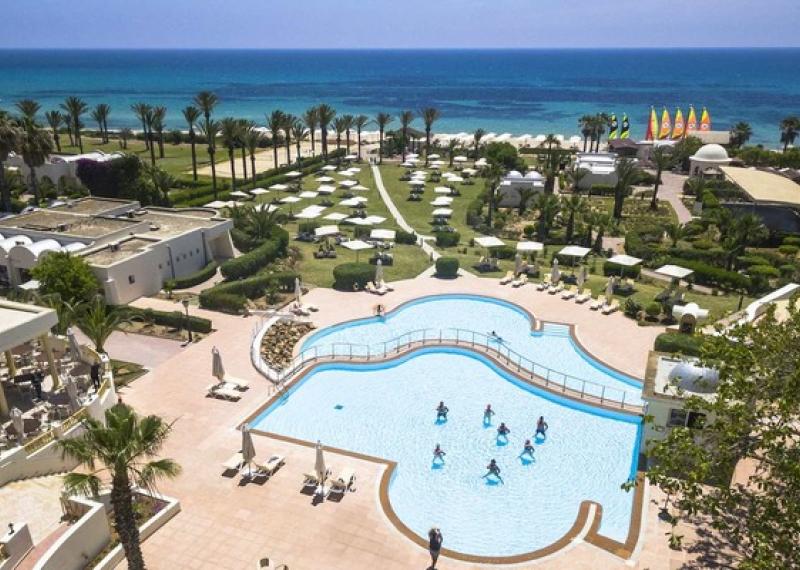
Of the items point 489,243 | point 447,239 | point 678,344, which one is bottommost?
point 447,239

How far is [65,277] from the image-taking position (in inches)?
1169

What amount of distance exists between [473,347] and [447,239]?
17869mm

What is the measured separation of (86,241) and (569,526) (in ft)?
102

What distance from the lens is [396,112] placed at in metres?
170

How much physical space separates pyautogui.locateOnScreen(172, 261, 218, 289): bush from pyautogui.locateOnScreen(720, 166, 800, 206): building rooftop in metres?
44.4

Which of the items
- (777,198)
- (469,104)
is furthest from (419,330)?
(469,104)

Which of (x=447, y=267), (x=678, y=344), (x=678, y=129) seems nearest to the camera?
(x=678, y=344)

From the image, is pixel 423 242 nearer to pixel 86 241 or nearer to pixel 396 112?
pixel 86 241

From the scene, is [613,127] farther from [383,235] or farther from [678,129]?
[383,235]

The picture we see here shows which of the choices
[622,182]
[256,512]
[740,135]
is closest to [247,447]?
[256,512]

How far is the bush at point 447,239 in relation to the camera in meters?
47.2

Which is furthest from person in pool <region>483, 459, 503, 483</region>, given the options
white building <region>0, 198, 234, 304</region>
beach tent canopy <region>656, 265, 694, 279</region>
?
white building <region>0, 198, 234, 304</region>

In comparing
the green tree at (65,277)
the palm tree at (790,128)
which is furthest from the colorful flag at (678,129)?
the green tree at (65,277)

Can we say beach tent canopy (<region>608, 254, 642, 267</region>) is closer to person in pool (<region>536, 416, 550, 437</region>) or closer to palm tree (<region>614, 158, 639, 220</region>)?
palm tree (<region>614, 158, 639, 220</region>)
